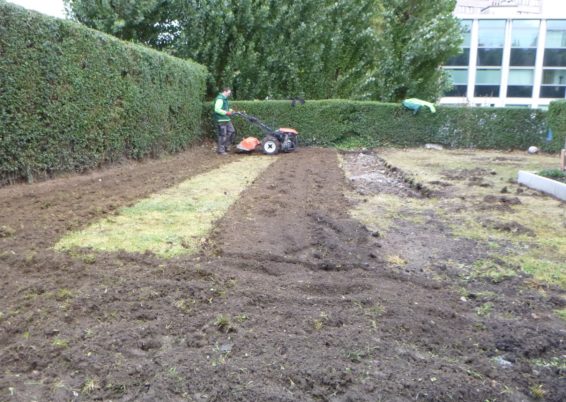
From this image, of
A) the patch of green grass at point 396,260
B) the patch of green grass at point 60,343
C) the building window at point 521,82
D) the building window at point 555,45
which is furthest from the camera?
the building window at point 521,82

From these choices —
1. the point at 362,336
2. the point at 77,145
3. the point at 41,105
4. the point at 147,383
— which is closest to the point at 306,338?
the point at 362,336

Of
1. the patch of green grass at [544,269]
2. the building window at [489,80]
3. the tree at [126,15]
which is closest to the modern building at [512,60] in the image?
the building window at [489,80]

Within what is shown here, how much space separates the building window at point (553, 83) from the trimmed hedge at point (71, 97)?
30.3 m

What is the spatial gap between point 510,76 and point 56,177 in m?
33.7

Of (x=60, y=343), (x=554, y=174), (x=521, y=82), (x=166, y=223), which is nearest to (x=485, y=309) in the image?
(x=60, y=343)

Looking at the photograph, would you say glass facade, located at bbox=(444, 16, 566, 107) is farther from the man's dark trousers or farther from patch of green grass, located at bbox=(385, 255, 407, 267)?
patch of green grass, located at bbox=(385, 255, 407, 267)

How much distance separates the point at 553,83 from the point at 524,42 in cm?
363

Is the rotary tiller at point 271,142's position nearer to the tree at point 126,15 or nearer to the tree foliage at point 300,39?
the tree foliage at point 300,39

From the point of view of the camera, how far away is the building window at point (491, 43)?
33.1 meters

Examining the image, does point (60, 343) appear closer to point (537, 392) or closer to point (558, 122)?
point (537, 392)

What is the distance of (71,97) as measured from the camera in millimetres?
8016

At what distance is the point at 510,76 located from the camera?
33.0m

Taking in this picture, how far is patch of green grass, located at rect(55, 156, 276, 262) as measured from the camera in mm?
4356

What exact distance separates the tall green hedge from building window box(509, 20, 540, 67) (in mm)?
19265
